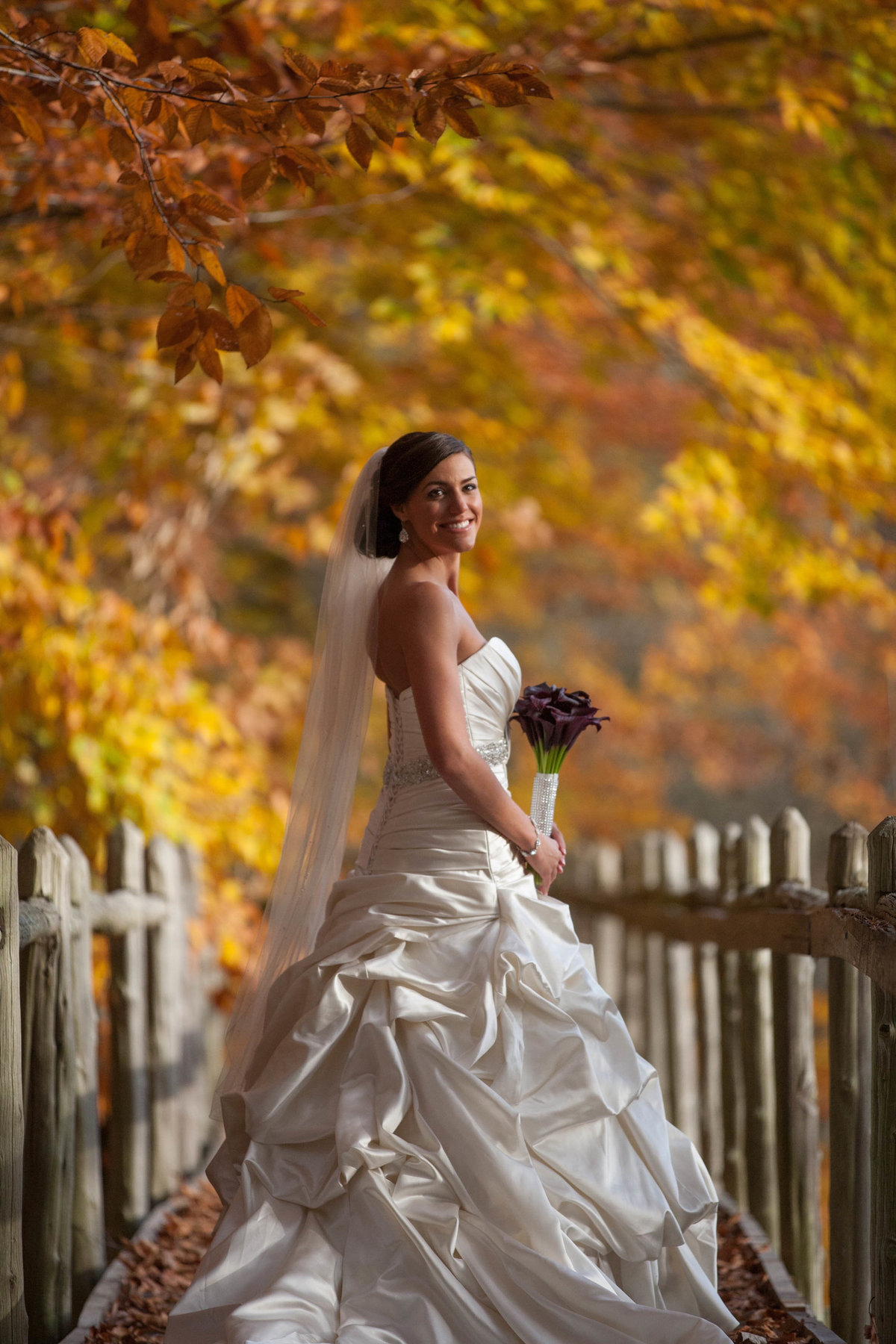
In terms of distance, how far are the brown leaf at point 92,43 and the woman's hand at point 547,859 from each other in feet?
7.02

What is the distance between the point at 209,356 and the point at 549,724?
1268 mm

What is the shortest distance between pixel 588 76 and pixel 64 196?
2.48 m

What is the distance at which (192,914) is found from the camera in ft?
18.7

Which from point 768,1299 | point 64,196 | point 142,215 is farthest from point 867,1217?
point 64,196

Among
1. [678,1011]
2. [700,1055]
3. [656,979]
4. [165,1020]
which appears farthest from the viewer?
[656,979]

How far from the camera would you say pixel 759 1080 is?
4160mm

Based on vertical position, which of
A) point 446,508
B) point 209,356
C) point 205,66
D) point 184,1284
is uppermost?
point 205,66

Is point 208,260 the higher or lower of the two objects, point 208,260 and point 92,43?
the lower

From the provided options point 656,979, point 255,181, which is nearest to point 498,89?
point 255,181

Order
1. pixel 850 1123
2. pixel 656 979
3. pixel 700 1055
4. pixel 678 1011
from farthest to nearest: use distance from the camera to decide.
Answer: pixel 656 979, pixel 678 1011, pixel 700 1055, pixel 850 1123

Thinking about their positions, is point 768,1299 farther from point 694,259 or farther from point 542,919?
point 694,259

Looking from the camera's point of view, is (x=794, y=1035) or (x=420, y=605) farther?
(x=794, y=1035)

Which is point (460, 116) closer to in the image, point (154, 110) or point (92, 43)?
point (154, 110)

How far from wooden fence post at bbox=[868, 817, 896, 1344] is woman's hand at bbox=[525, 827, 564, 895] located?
2.67 feet
